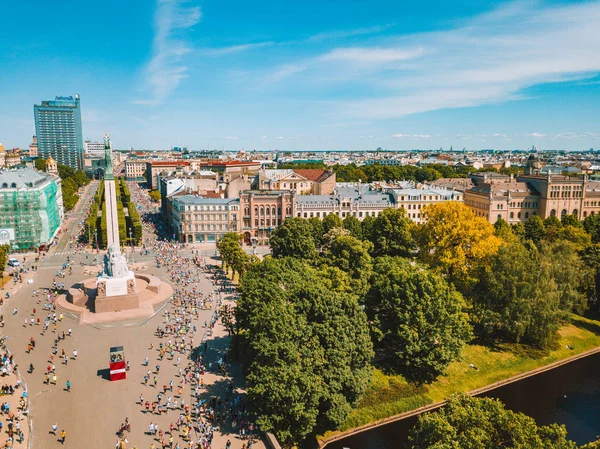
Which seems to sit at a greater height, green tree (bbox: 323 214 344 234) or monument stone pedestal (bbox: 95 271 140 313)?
green tree (bbox: 323 214 344 234)

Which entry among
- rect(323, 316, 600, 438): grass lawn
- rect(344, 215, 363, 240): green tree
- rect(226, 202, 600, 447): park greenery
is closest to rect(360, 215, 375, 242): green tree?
rect(344, 215, 363, 240): green tree

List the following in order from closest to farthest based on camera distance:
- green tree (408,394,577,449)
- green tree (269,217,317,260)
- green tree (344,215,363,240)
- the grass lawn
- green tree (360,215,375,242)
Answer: green tree (408,394,577,449)
the grass lawn
green tree (269,217,317,260)
green tree (360,215,375,242)
green tree (344,215,363,240)

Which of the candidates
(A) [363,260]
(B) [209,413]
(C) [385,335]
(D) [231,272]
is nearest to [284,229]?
(D) [231,272]

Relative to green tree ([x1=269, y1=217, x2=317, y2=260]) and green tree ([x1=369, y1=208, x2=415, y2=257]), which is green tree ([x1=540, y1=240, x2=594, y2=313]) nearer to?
green tree ([x1=369, y1=208, x2=415, y2=257])

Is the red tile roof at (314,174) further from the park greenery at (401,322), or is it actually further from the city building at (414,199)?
the park greenery at (401,322)

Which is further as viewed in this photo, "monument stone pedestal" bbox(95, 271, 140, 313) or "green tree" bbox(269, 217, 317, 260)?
"green tree" bbox(269, 217, 317, 260)

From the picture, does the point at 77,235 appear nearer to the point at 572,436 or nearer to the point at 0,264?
the point at 0,264

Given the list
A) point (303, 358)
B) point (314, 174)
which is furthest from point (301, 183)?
point (303, 358)
